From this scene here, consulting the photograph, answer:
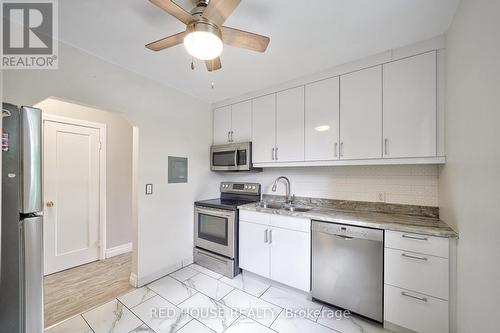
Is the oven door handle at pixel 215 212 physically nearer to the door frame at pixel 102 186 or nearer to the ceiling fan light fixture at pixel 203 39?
the door frame at pixel 102 186

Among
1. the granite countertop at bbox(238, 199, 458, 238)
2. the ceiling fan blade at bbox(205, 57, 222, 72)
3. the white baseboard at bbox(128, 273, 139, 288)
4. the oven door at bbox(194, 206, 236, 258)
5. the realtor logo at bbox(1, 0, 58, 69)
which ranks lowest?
the white baseboard at bbox(128, 273, 139, 288)

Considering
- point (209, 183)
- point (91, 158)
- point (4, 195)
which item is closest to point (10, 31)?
point (4, 195)

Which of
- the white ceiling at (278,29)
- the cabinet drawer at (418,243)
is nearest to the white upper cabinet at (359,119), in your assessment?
the white ceiling at (278,29)

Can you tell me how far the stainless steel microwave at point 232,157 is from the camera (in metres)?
2.74

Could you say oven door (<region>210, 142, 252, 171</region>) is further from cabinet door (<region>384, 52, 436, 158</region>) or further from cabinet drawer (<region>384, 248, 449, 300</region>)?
cabinet drawer (<region>384, 248, 449, 300</region>)

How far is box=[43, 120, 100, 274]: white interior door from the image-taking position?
2.51 m

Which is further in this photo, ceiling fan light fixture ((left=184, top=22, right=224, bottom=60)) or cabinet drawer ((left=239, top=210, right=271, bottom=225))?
cabinet drawer ((left=239, top=210, right=271, bottom=225))

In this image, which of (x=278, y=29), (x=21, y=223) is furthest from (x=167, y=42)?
(x=21, y=223)

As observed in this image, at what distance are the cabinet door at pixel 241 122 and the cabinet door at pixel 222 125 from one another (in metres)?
0.08

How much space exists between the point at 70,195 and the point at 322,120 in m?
3.44

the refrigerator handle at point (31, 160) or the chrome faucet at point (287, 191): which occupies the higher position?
the refrigerator handle at point (31, 160)

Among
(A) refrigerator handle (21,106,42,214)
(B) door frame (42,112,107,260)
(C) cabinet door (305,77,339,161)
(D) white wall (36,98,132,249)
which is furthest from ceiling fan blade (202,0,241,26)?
(B) door frame (42,112,107,260)

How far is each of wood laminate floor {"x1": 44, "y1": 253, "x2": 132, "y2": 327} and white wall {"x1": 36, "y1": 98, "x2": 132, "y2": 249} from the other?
0.46 meters

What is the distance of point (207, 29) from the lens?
1152 millimetres
